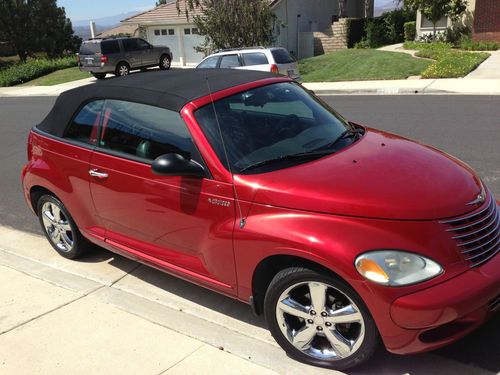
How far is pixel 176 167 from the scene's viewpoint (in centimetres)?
319

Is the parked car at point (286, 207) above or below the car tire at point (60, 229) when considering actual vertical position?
above

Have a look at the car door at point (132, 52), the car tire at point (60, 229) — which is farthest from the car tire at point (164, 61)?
the car tire at point (60, 229)

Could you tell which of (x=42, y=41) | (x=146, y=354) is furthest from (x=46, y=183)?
(x=42, y=41)

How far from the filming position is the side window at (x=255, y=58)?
1502 centimetres

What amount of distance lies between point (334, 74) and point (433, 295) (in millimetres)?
16618

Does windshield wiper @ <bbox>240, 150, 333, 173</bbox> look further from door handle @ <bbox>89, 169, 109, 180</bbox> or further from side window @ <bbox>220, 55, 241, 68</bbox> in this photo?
side window @ <bbox>220, 55, 241, 68</bbox>

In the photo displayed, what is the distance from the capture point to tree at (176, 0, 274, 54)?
2131 centimetres

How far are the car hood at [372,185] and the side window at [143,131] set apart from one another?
0.65m

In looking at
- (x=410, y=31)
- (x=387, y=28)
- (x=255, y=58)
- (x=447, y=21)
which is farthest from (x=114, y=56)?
(x=447, y=21)

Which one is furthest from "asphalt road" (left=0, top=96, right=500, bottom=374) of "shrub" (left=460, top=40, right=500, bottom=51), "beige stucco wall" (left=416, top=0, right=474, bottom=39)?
"beige stucco wall" (left=416, top=0, right=474, bottom=39)

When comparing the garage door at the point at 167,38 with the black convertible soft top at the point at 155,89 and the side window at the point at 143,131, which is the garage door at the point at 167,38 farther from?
the side window at the point at 143,131

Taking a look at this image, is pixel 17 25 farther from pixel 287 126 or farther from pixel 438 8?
pixel 287 126

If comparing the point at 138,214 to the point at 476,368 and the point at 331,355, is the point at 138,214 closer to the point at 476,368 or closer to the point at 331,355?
the point at 331,355

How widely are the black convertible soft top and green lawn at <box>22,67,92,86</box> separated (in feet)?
76.0
